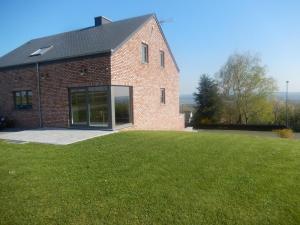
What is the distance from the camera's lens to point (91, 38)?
48.9ft

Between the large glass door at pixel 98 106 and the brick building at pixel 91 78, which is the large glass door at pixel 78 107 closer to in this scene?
the brick building at pixel 91 78

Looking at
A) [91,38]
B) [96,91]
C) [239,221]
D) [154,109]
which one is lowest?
[239,221]

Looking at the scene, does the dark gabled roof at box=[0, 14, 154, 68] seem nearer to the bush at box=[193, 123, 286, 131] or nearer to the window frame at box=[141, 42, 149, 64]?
the window frame at box=[141, 42, 149, 64]

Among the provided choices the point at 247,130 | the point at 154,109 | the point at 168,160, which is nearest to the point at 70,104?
the point at 154,109

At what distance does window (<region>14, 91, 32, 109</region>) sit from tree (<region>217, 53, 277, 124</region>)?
103 feet

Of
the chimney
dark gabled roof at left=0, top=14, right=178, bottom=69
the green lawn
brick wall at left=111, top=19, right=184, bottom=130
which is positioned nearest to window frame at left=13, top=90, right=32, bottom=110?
dark gabled roof at left=0, top=14, right=178, bottom=69

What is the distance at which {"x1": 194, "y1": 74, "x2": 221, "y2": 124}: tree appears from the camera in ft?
124

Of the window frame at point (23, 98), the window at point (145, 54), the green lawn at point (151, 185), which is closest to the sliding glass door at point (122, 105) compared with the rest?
the window at point (145, 54)

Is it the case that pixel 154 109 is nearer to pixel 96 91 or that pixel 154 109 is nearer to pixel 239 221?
pixel 96 91

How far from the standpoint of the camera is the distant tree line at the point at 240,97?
37875mm

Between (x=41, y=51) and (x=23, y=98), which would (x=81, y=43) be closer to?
(x=41, y=51)

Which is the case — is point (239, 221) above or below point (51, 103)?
below

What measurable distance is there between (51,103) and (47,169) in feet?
27.8

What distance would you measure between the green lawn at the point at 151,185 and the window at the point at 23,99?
768cm
